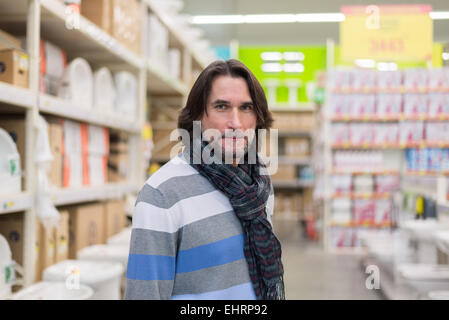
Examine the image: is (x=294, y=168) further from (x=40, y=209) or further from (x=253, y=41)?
(x=40, y=209)

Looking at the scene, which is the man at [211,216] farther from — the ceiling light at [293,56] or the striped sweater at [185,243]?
the ceiling light at [293,56]

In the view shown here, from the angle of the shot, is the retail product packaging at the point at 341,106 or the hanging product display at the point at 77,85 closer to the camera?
the hanging product display at the point at 77,85

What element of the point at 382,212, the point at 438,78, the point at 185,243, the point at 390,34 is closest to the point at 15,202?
the point at 185,243

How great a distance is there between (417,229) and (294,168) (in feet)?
17.3

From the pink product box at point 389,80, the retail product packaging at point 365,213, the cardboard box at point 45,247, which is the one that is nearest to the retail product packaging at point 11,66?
the cardboard box at point 45,247

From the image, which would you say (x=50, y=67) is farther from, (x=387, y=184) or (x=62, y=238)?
(x=387, y=184)

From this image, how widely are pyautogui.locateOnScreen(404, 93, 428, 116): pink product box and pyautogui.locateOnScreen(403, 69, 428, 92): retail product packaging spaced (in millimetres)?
100

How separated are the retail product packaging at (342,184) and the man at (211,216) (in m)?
5.42

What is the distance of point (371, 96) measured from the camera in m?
6.54

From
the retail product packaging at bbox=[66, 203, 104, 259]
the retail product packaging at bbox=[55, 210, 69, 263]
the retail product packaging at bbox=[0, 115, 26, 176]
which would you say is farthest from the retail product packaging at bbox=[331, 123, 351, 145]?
the retail product packaging at bbox=[0, 115, 26, 176]

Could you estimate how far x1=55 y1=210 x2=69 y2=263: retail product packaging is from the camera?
101 inches

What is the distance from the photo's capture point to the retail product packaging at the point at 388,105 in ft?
21.3

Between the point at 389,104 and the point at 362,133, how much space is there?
1.87 ft
